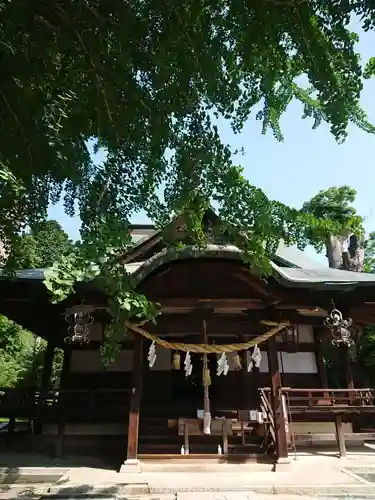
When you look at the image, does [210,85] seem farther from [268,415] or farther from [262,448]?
[262,448]

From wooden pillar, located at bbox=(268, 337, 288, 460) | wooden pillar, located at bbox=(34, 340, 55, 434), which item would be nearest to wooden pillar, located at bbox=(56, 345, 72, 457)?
wooden pillar, located at bbox=(34, 340, 55, 434)

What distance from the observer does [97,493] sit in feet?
17.8

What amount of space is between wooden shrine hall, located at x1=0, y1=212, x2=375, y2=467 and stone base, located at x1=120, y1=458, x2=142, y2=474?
55 millimetres

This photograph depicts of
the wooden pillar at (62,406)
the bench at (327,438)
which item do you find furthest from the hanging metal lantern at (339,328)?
the wooden pillar at (62,406)

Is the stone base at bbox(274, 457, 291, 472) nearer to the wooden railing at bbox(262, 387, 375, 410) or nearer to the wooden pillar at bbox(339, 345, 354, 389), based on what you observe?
the wooden railing at bbox(262, 387, 375, 410)

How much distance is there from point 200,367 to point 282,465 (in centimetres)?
364

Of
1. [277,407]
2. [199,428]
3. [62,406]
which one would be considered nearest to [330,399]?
[277,407]

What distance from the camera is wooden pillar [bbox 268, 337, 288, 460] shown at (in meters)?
6.84

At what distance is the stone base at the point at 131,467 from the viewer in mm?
6445

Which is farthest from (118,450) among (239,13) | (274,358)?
(239,13)

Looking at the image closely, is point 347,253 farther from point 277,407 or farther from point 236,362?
point 277,407

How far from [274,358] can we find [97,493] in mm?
3860

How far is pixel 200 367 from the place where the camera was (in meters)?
9.94

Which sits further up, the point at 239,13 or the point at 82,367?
the point at 239,13
